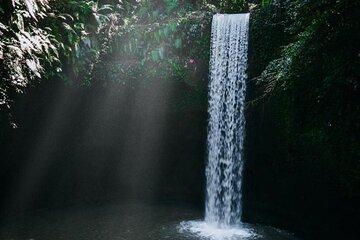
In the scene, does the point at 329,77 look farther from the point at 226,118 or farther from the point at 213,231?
the point at 213,231

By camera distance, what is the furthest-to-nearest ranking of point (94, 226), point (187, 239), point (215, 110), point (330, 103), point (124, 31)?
point (124, 31)
point (215, 110)
point (94, 226)
point (187, 239)
point (330, 103)

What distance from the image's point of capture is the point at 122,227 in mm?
9922

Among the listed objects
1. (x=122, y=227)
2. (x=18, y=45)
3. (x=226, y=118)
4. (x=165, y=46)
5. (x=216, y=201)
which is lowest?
(x=122, y=227)

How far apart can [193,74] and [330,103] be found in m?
6.34

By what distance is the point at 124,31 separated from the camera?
12.1 meters

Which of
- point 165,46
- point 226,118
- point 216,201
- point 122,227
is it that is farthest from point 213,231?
point 165,46

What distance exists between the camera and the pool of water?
923cm

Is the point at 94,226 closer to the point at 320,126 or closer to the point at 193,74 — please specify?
the point at 193,74

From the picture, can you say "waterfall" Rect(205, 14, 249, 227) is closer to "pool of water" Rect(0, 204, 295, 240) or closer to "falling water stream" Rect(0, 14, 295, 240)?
"falling water stream" Rect(0, 14, 295, 240)

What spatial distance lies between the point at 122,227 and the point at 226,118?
179 inches

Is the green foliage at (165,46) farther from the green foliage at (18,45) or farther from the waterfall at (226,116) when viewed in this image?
the green foliage at (18,45)

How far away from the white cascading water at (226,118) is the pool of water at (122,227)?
1.82ft

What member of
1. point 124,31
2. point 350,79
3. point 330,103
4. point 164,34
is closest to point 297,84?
point 330,103

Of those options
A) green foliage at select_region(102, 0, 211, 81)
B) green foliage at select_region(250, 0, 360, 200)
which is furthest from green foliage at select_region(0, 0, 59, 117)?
green foliage at select_region(250, 0, 360, 200)
